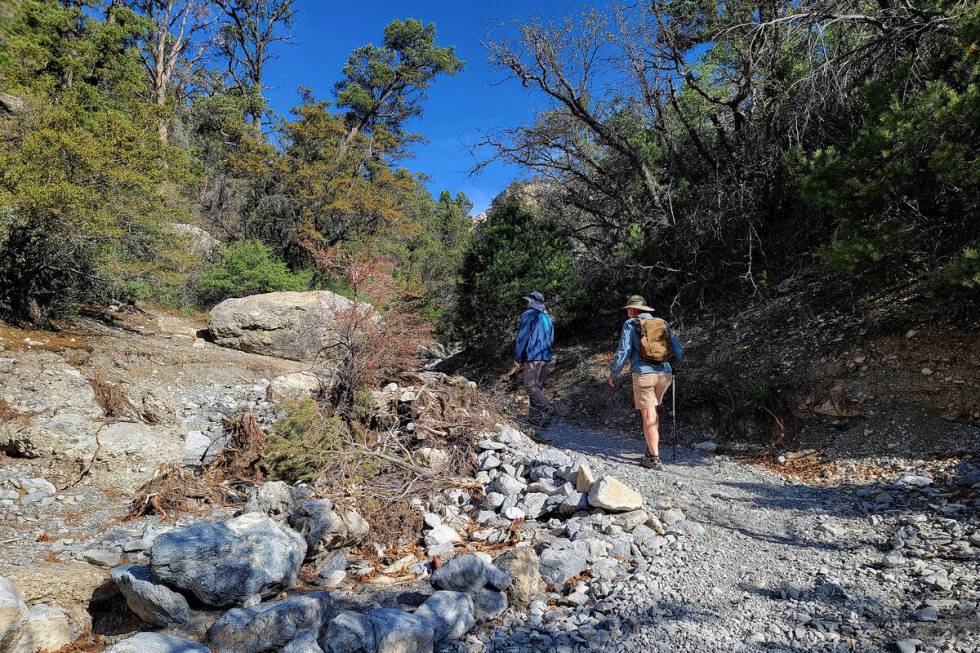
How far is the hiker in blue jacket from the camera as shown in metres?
7.97

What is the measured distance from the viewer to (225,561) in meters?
3.30

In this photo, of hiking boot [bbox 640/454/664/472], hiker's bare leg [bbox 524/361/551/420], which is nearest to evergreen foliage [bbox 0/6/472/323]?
hiker's bare leg [bbox 524/361/551/420]

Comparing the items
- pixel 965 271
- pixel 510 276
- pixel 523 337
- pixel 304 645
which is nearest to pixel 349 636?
pixel 304 645

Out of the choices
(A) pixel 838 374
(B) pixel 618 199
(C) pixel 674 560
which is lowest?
(C) pixel 674 560

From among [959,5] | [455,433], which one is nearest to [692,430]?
[455,433]

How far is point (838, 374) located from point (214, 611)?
20.6 feet

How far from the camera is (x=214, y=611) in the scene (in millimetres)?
3254

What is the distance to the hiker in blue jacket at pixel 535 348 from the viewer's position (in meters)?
7.97

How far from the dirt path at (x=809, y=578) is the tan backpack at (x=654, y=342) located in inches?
56.9

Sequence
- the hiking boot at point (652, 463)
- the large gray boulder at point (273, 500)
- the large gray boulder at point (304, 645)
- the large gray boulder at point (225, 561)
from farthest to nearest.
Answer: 1. the hiking boot at point (652, 463)
2. the large gray boulder at point (273, 500)
3. the large gray boulder at point (225, 561)
4. the large gray boulder at point (304, 645)

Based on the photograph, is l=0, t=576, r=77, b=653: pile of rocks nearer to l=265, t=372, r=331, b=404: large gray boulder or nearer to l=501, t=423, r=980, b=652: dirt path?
l=501, t=423, r=980, b=652: dirt path

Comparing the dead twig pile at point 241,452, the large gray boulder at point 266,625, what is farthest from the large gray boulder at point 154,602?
the dead twig pile at point 241,452

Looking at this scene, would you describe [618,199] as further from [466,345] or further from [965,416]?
[965,416]

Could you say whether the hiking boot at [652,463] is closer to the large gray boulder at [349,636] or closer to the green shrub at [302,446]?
the green shrub at [302,446]
